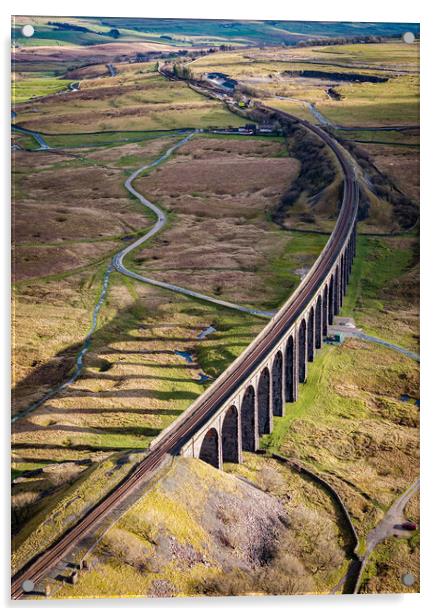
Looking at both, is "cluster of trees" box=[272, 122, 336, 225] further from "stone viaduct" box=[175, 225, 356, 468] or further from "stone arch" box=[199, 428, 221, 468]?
"stone arch" box=[199, 428, 221, 468]

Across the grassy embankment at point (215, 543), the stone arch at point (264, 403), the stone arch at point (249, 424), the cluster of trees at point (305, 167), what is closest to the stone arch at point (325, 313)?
the stone arch at point (264, 403)

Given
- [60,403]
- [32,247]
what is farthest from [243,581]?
[32,247]

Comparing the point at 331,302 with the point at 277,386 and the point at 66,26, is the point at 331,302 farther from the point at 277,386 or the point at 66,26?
the point at 66,26

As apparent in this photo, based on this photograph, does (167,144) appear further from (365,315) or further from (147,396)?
(147,396)

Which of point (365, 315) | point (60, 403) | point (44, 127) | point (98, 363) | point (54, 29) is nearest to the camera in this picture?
point (54, 29)

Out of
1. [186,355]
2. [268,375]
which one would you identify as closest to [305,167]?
[186,355]

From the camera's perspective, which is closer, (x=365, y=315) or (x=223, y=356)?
(x=223, y=356)

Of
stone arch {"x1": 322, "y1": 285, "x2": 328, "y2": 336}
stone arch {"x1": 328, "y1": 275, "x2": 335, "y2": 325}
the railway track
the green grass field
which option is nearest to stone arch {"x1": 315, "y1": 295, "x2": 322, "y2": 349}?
stone arch {"x1": 322, "y1": 285, "x2": 328, "y2": 336}
